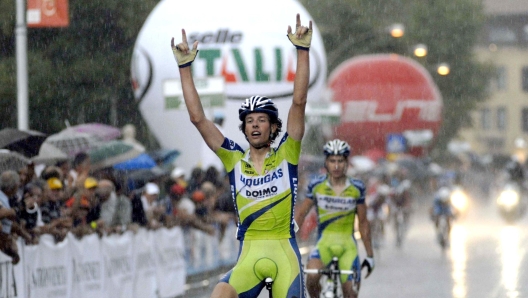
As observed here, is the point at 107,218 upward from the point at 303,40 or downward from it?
downward

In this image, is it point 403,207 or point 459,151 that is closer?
point 403,207

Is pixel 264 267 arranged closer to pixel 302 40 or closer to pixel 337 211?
pixel 302 40

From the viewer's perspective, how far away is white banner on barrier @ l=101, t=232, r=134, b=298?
1245cm

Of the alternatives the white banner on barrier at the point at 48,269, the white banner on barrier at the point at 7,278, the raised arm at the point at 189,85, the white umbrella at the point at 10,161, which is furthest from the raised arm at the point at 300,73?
the white umbrella at the point at 10,161

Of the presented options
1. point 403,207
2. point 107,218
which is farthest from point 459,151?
point 107,218

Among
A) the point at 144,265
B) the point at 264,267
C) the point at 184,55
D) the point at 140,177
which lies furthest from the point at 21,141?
the point at 264,267

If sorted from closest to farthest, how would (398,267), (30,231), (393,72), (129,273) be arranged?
1. (30,231)
2. (129,273)
3. (398,267)
4. (393,72)

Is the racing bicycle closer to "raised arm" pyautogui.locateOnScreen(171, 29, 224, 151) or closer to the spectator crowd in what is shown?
the spectator crowd

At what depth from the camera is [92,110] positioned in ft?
82.8

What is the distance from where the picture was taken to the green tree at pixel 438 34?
56219 mm

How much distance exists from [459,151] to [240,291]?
78243 mm

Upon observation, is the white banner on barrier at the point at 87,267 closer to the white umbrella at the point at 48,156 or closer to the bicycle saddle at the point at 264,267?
the white umbrella at the point at 48,156

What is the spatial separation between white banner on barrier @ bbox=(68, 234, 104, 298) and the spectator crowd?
11 cm

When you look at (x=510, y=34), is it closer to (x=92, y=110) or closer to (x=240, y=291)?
(x=92, y=110)
